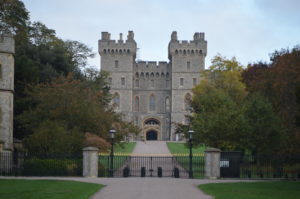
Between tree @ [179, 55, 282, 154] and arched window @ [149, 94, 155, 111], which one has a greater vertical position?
arched window @ [149, 94, 155, 111]

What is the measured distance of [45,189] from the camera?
16.6 metres

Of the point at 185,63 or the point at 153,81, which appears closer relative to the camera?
the point at 185,63

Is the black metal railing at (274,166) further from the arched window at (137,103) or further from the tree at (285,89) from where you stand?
the arched window at (137,103)

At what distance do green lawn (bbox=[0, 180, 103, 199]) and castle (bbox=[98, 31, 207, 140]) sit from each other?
155ft

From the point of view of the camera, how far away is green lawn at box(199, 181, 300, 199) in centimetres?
1548

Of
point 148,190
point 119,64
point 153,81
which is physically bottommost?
point 148,190

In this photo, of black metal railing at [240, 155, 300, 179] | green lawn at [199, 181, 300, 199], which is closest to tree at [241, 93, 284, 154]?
black metal railing at [240, 155, 300, 179]

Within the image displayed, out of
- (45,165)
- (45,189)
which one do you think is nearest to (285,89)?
(45,165)

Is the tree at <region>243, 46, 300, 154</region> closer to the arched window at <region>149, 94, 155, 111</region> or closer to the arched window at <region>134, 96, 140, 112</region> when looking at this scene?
the arched window at <region>149, 94, 155, 111</region>

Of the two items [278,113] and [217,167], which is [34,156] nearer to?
[217,167]

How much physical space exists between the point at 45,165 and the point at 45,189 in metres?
6.63

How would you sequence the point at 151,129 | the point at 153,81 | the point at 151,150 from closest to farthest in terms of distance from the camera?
the point at 151,150
the point at 151,129
the point at 153,81

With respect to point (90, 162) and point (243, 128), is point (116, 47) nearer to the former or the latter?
point (243, 128)

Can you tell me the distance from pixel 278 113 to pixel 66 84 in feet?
A: 40.7
